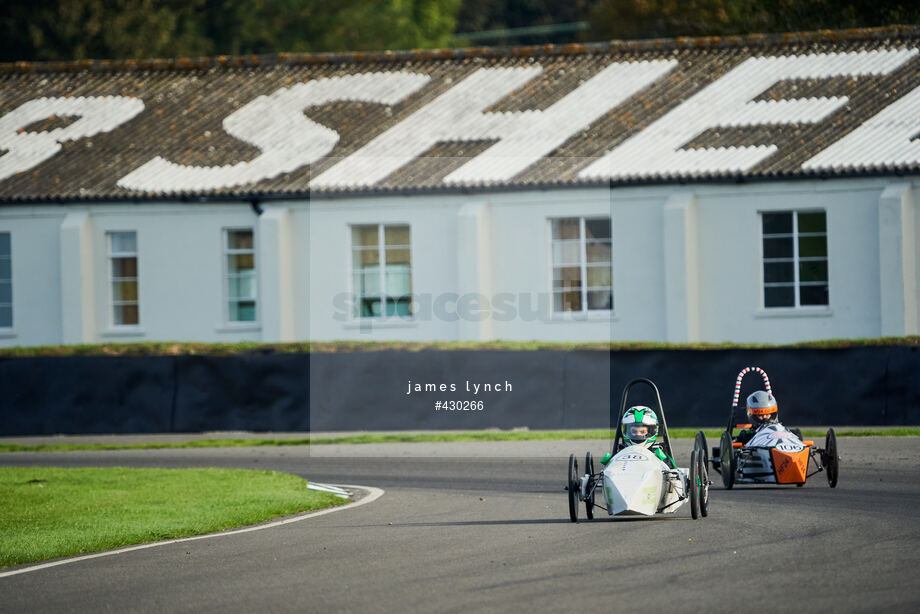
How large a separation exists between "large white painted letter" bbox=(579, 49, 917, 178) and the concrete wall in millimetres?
515

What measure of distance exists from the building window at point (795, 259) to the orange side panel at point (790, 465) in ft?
49.7

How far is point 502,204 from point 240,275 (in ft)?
20.4

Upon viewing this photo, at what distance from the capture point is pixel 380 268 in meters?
32.4

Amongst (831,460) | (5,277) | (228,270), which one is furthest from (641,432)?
(5,277)

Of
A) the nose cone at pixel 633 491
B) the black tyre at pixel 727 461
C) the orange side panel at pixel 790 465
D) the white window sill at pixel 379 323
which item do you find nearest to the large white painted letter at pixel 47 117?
the white window sill at pixel 379 323

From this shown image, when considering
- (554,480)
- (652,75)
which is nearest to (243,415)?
(554,480)

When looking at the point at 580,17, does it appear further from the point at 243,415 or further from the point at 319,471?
the point at 319,471

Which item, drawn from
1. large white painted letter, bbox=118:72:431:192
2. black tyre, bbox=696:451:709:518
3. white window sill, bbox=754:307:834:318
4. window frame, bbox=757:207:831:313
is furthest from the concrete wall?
black tyre, bbox=696:451:709:518

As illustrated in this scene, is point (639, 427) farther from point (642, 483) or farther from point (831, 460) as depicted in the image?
point (831, 460)

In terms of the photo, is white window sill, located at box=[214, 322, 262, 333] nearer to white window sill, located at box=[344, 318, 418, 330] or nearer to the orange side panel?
white window sill, located at box=[344, 318, 418, 330]

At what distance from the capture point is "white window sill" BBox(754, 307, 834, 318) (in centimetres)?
3009

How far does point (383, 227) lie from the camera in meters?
32.4

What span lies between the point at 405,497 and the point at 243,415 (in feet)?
32.4

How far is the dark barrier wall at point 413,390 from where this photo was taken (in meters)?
23.5
